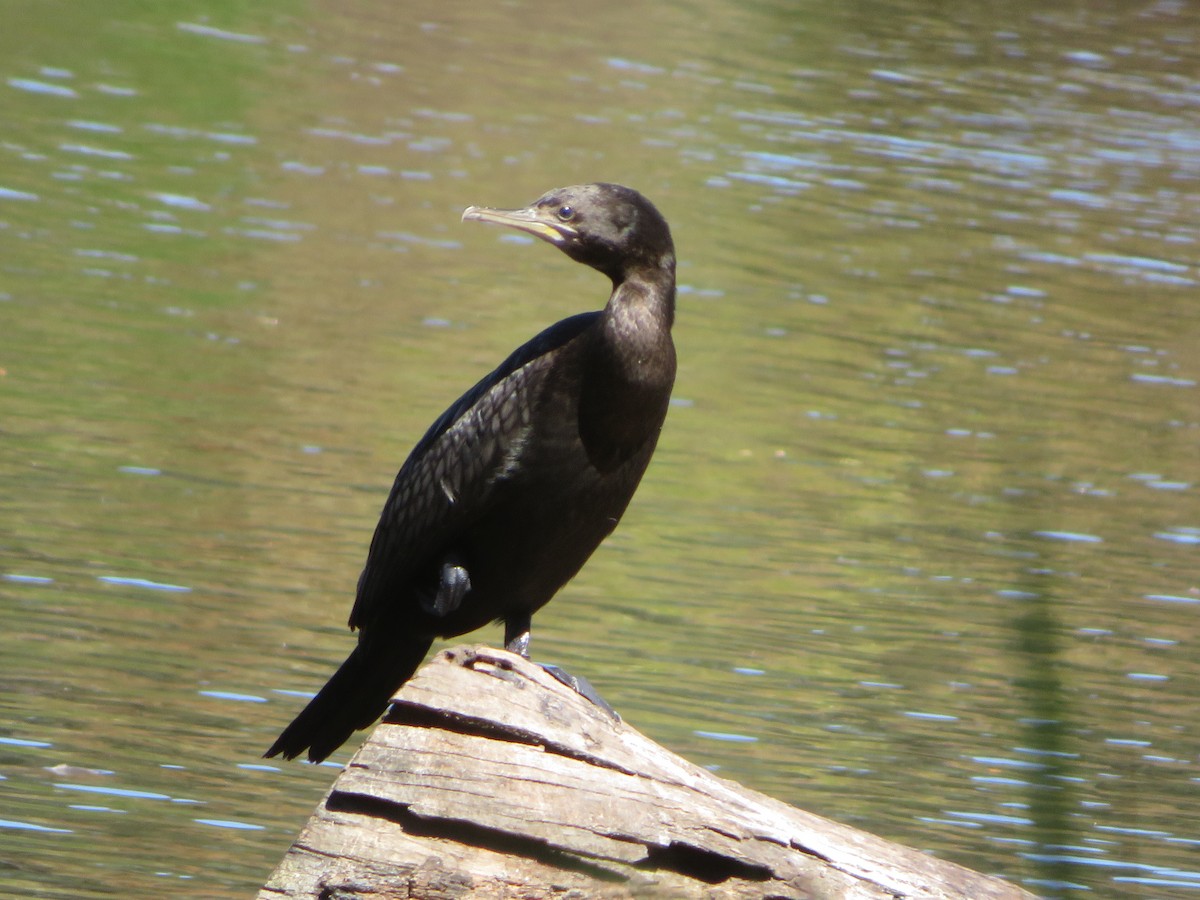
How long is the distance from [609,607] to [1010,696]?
5.41 ft

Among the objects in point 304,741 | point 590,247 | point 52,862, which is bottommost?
point 52,862

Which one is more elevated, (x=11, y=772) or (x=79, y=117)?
(x=79, y=117)

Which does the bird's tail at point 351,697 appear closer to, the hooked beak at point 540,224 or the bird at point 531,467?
the bird at point 531,467

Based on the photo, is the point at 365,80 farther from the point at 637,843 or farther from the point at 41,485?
the point at 637,843

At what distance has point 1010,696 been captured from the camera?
7988 mm

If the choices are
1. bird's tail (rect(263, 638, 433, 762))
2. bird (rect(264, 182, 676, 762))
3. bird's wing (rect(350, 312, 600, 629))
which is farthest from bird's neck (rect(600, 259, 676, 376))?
bird's tail (rect(263, 638, 433, 762))

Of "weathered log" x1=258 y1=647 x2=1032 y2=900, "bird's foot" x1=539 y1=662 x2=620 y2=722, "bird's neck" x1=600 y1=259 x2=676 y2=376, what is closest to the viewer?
"weathered log" x1=258 y1=647 x2=1032 y2=900

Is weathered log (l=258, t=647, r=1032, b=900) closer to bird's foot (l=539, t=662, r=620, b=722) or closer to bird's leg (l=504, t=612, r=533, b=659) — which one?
bird's foot (l=539, t=662, r=620, b=722)

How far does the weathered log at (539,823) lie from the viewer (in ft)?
14.0

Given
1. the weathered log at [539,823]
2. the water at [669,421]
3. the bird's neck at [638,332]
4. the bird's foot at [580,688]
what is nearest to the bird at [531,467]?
the bird's neck at [638,332]

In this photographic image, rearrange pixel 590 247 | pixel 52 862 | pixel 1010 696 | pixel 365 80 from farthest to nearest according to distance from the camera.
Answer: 1. pixel 365 80
2. pixel 1010 696
3. pixel 52 862
4. pixel 590 247

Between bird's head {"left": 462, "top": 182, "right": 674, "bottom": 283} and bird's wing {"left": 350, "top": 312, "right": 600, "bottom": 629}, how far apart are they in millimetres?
171

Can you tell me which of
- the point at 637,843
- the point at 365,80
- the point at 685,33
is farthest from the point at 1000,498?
the point at 685,33

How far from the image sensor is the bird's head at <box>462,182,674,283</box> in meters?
5.06
